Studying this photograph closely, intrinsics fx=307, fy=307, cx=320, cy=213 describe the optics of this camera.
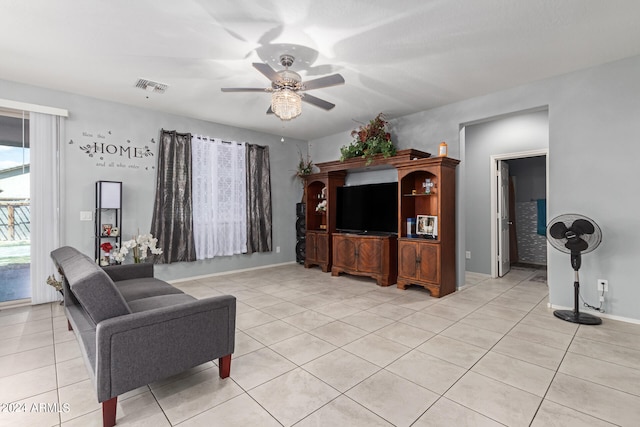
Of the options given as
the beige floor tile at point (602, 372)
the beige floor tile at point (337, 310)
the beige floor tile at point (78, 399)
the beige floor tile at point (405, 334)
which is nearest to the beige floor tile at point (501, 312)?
the beige floor tile at point (602, 372)

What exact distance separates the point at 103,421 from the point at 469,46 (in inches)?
156

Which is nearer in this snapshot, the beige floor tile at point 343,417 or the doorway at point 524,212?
the beige floor tile at point 343,417

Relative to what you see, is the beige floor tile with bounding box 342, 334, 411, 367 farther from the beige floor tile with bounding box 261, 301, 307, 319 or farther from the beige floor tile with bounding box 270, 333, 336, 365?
the beige floor tile with bounding box 261, 301, 307, 319

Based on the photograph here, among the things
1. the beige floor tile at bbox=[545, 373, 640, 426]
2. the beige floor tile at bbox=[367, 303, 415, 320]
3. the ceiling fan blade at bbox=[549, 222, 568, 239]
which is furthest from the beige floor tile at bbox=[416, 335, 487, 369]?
Answer: the ceiling fan blade at bbox=[549, 222, 568, 239]

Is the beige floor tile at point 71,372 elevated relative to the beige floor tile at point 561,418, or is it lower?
elevated

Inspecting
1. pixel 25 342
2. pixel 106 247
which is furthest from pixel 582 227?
pixel 106 247

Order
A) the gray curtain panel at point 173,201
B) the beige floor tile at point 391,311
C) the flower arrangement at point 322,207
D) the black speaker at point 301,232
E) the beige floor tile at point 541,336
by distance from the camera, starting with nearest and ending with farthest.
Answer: the beige floor tile at point 541,336, the beige floor tile at point 391,311, the gray curtain panel at point 173,201, the flower arrangement at point 322,207, the black speaker at point 301,232

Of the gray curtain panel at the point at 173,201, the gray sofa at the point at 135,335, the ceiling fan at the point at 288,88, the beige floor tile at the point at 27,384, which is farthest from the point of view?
the gray curtain panel at the point at 173,201

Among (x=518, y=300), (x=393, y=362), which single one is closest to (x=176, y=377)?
(x=393, y=362)

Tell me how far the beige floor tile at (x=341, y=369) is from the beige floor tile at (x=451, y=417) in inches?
19.7

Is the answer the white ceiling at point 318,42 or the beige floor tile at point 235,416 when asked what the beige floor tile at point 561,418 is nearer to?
the beige floor tile at point 235,416

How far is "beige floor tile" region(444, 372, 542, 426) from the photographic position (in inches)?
69.2

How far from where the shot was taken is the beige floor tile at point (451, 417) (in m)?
1.70

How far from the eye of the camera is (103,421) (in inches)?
65.8
